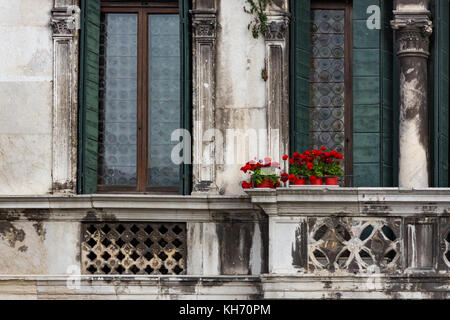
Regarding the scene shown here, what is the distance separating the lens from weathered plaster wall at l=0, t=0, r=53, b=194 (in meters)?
20.6

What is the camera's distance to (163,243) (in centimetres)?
2042

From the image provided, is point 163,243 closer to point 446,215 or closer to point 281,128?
point 281,128

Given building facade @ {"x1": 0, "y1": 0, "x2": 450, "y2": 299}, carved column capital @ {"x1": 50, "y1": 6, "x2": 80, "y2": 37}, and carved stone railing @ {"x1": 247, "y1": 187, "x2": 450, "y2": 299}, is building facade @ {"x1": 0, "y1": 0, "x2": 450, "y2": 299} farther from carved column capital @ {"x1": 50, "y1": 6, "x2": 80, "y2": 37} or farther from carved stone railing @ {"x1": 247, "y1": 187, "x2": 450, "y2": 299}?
carved stone railing @ {"x1": 247, "y1": 187, "x2": 450, "y2": 299}

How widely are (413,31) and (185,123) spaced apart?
3.47 meters

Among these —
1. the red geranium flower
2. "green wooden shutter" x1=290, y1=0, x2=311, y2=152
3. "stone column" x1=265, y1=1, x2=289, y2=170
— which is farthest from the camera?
Result: "green wooden shutter" x1=290, y1=0, x2=311, y2=152

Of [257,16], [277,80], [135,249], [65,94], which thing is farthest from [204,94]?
[135,249]

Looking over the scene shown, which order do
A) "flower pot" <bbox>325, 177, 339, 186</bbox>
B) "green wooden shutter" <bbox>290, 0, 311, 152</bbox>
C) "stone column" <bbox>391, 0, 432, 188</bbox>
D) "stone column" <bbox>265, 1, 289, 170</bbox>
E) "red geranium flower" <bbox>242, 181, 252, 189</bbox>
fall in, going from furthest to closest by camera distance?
"green wooden shutter" <bbox>290, 0, 311, 152</bbox>, "stone column" <bbox>265, 1, 289, 170</bbox>, "stone column" <bbox>391, 0, 432, 188</bbox>, "red geranium flower" <bbox>242, 181, 252, 189</bbox>, "flower pot" <bbox>325, 177, 339, 186</bbox>

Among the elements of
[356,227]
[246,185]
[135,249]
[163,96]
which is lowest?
[135,249]

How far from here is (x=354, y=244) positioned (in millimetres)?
19281

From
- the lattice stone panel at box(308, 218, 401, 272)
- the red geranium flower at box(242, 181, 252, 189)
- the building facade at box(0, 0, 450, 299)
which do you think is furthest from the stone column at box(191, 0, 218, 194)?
the lattice stone panel at box(308, 218, 401, 272)

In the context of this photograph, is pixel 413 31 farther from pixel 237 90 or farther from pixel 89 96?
pixel 89 96

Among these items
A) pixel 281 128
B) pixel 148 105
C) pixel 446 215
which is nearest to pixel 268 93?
pixel 281 128

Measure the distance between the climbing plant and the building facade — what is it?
21mm
